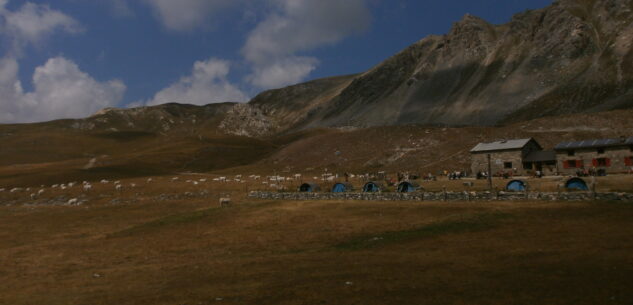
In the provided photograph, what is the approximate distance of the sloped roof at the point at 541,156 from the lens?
74.5 m

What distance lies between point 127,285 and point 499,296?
17402mm

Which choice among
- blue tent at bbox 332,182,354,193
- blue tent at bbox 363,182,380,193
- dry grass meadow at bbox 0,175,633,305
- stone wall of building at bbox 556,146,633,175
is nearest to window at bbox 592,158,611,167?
stone wall of building at bbox 556,146,633,175

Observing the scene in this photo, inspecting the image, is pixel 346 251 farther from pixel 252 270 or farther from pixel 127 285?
pixel 127 285

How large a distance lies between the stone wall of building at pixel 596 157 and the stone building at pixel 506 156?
160 inches

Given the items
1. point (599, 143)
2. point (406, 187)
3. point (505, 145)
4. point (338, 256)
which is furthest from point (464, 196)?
Result: point (505, 145)

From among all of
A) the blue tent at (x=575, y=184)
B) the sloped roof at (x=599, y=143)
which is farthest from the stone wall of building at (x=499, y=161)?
the blue tent at (x=575, y=184)

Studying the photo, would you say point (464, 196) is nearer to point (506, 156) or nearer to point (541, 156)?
point (541, 156)

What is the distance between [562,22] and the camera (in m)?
187

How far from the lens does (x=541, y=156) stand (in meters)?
76.1

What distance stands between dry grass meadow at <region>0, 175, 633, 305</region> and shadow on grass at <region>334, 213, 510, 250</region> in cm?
14

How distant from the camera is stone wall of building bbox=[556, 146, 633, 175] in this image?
66062 mm

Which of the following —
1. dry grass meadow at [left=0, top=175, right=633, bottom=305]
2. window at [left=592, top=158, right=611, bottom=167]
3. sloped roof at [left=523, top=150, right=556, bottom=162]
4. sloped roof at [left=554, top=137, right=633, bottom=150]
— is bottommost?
dry grass meadow at [left=0, top=175, right=633, bottom=305]

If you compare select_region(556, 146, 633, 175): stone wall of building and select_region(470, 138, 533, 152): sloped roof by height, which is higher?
select_region(470, 138, 533, 152): sloped roof

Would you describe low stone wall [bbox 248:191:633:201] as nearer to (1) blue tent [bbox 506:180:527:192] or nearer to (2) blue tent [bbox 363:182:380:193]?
(2) blue tent [bbox 363:182:380:193]
